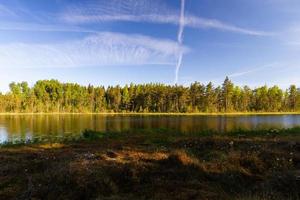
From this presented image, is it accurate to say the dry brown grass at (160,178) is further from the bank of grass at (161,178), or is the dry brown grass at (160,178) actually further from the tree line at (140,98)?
the tree line at (140,98)

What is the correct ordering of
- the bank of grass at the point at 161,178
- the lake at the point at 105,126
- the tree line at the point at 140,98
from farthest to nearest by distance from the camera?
the tree line at the point at 140,98
the lake at the point at 105,126
the bank of grass at the point at 161,178

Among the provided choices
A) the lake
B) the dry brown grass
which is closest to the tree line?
the lake

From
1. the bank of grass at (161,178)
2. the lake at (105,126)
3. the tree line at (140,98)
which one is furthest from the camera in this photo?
the tree line at (140,98)

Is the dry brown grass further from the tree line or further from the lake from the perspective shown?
the tree line

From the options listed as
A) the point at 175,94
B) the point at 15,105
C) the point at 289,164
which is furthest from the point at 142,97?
the point at 289,164

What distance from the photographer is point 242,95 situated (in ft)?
461

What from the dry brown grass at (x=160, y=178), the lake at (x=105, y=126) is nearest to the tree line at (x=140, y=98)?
the lake at (x=105, y=126)

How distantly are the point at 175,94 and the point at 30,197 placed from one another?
404 feet

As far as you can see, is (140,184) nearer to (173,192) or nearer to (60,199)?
(173,192)

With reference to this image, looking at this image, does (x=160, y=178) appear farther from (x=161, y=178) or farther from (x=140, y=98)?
(x=140, y=98)

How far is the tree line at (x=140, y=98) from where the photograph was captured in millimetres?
130625

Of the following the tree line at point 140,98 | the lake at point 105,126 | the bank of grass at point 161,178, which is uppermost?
the tree line at point 140,98

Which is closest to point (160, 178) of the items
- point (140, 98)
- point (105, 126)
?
point (105, 126)

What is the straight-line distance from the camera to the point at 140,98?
13688 centimetres
